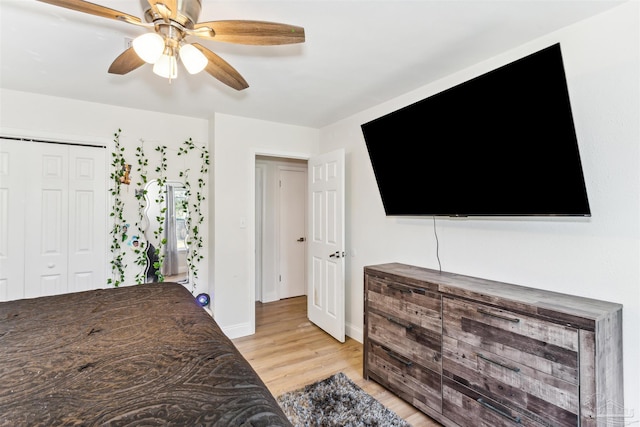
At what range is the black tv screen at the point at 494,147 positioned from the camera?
5.01 feet

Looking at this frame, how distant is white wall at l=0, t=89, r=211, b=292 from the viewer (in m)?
2.68

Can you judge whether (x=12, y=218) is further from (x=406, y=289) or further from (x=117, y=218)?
(x=406, y=289)

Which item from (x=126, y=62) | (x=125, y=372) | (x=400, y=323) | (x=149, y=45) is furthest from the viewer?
(x=400, y=323)

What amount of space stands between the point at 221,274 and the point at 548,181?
2994 millimetres

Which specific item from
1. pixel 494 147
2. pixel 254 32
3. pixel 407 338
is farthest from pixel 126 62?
pixel 407 338

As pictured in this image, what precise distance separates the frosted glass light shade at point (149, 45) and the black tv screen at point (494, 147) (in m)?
1.63

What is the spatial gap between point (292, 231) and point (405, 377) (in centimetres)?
310

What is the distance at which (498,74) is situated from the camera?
5.49 ft

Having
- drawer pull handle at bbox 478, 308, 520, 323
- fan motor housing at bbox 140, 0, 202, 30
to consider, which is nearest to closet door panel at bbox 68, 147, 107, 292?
fan motor housing at bbox 140, 0, 202, 30

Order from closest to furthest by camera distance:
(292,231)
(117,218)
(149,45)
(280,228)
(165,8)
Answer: (165,8)
(149,45)
(117,218)
(280,228)
(292,231)

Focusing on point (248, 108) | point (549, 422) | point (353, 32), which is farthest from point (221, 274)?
point (549, 422)

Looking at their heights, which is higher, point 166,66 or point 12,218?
point 166,66

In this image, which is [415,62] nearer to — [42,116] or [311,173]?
[311,173]

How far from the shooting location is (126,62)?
5.68 ft
